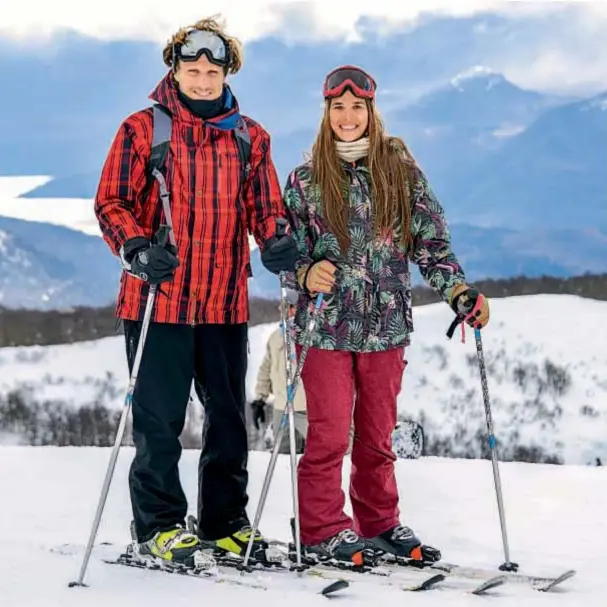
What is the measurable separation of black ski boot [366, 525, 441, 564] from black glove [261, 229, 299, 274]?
88 cm

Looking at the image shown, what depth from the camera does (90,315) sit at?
8.41m

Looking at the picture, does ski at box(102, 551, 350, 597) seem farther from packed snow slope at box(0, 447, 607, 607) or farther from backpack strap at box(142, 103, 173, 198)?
backpack strap at box(142, 103, 173, 198)

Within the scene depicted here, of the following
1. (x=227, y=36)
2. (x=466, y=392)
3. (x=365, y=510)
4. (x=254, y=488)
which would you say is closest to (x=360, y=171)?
(x=227, y=36)

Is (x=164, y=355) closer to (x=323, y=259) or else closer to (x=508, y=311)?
(x=323, y=259)

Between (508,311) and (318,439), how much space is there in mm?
6450

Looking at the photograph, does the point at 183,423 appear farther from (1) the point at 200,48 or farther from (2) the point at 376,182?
(1) the point at 200,48

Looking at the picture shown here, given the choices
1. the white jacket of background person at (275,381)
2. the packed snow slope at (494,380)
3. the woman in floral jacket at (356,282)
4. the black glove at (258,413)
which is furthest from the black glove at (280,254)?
the packed snow slope at (494,380)

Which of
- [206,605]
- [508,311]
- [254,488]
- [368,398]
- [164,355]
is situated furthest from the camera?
[508,311]

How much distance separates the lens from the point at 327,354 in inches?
111

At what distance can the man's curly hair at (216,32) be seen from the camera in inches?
109

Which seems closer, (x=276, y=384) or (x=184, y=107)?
(x=184, y=107)

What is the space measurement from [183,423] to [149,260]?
0.55m

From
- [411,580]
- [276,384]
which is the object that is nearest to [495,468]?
[411,580]

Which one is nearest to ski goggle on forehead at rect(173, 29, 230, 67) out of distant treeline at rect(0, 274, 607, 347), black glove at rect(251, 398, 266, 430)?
black glove at rect(251, 398, 266, 430)
